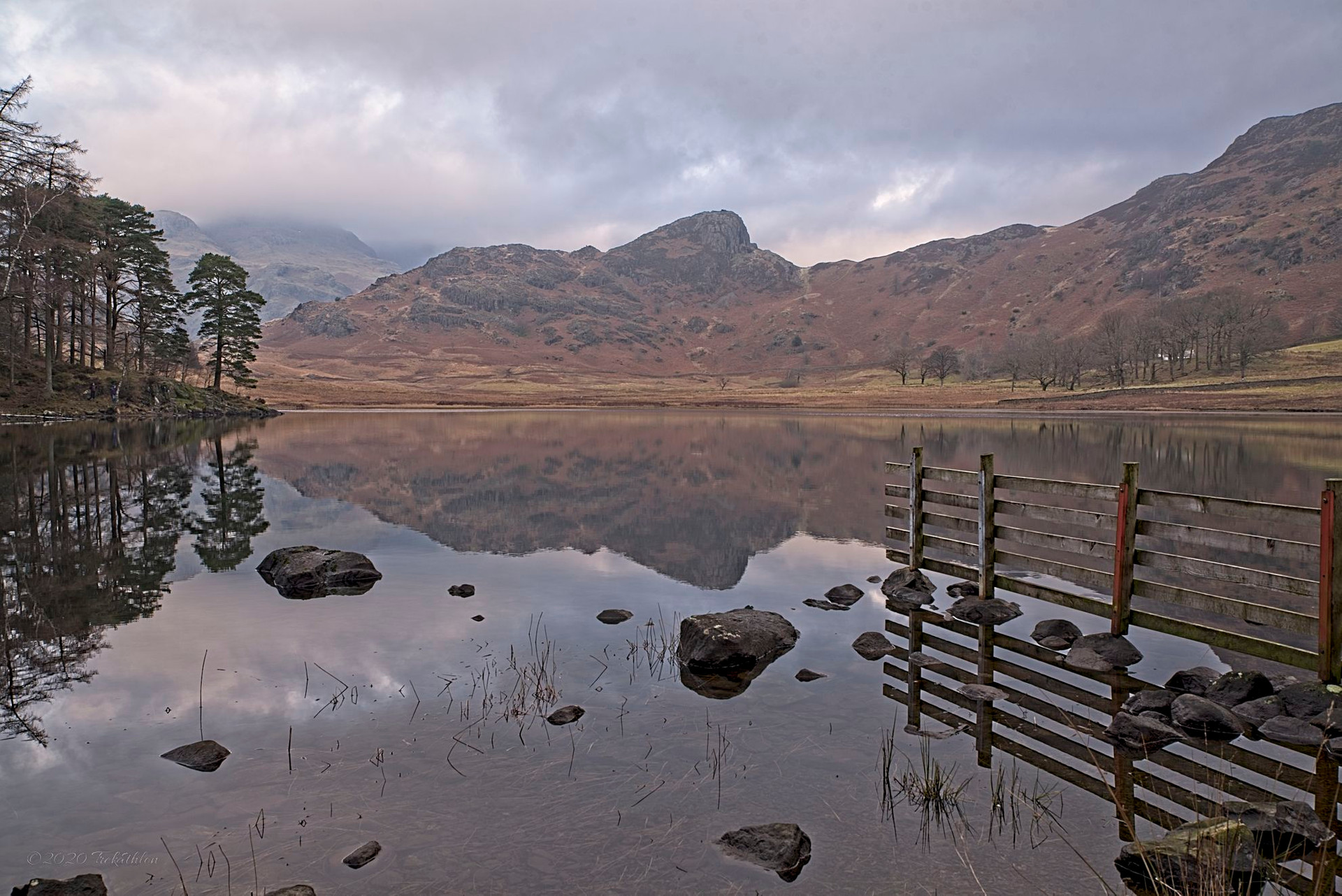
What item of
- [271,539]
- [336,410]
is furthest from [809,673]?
[336,410]

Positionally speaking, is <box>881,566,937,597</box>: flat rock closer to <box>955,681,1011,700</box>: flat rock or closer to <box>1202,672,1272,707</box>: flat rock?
<box>955,681,1011,700</box>: flat rock

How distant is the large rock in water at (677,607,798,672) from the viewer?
39.3 feet

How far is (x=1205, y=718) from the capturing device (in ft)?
30.9

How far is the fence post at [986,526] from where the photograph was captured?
14891mm

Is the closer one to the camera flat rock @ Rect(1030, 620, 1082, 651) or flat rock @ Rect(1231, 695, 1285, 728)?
flat rock @ Rect(1231, 695, 1285, 728)

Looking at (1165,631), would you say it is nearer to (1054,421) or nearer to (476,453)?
(476,453)

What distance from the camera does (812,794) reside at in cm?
793

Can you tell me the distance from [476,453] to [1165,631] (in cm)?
4382

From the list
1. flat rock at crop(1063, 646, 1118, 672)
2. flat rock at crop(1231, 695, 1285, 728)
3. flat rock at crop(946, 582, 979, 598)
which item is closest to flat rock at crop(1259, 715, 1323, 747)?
flat rock at crop(1231, 695, 1285, 728)

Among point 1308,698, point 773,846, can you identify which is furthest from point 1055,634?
point 773,846

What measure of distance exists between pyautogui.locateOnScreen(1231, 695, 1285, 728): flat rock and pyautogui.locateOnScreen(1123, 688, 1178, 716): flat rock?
2.47 feet

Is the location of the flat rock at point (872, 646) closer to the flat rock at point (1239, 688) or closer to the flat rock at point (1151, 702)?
the flat rock at point (1151, 702)

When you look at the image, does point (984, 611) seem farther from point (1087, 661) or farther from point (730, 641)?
point (730, 641)

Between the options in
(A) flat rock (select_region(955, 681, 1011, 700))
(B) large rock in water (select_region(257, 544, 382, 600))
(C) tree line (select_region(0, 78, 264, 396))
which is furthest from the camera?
(C) tree line (select_region(0, 78, 264, 396))
